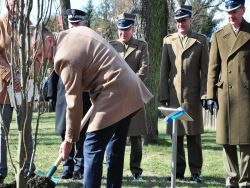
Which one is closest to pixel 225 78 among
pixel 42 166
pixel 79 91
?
pixel 79 91

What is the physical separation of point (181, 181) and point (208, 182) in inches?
14.1

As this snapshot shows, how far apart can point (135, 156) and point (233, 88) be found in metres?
1.88

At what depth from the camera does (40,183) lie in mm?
5156

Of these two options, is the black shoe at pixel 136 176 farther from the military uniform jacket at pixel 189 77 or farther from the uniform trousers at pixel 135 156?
the military uniform jacket at pixel 189 77

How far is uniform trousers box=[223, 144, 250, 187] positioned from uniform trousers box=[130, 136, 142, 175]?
1433 millimetres

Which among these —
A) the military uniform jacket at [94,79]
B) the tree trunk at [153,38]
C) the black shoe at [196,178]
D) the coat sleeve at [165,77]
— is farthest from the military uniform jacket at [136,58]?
the tree trunk at [153,38]

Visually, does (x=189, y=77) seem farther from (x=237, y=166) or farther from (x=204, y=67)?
(x=237, y=166)

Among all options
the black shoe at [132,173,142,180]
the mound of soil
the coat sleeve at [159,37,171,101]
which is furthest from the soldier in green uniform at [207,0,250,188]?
the mound of soil

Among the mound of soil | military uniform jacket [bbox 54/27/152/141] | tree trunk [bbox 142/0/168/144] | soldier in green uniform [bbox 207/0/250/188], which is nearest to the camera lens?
military uniform jacket [bbox 54/27/152/141]

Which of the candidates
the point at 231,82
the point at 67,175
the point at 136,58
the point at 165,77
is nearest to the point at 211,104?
the point at 231,82

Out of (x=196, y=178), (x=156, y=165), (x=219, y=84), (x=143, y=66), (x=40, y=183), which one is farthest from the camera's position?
(x=156, y=165)

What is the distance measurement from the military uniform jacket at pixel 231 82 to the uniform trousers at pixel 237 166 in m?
0.15

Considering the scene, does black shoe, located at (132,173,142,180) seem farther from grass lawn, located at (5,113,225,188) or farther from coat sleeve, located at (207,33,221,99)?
coat sleeve, located at (207,33,221,99)

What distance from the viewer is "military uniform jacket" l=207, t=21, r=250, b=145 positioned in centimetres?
620
